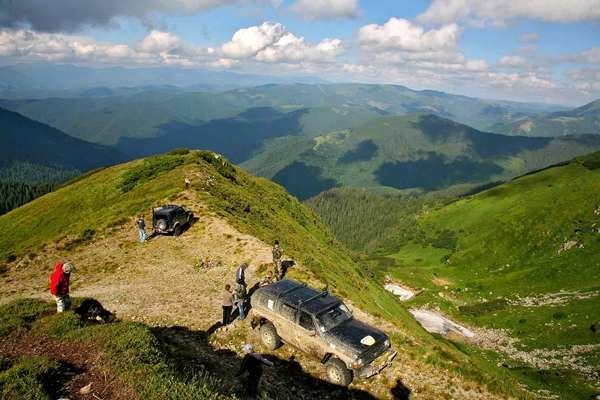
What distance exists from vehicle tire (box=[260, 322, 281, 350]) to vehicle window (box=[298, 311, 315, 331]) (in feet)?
6.97

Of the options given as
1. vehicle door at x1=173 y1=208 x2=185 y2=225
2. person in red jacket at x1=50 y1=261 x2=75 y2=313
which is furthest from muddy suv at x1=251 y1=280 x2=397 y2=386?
vehicle door at x1=173 y1=208 x2=185 y2=225

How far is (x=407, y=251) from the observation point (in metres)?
153

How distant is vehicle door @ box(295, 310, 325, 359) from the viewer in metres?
19.0

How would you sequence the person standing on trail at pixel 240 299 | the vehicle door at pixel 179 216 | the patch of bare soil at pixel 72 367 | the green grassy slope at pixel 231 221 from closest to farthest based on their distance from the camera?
the patch of bare soil at pixel 72 367, the person standing on trail at pixel 240 299, the green grassy slope at pixel 231 221, the vehicle door at pixel 179 216

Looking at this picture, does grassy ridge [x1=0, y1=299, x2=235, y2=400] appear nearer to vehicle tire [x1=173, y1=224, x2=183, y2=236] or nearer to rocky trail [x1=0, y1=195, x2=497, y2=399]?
rocky trail [x1=0, y1=195, x2=497, y2=399]

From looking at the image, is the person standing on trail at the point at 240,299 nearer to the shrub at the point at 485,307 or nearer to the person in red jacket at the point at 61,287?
the person in red jacket at the point at 61,287

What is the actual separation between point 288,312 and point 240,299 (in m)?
4.49

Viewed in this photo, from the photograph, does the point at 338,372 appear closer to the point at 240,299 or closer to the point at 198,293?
the point at 240,299

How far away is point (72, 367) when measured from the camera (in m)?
14.2

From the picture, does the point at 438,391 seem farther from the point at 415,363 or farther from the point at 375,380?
the point at 375,380

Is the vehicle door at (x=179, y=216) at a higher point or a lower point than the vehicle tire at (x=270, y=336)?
higher

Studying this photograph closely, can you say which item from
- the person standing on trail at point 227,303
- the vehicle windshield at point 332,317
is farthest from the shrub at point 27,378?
the vehicle windshield at point 332,317

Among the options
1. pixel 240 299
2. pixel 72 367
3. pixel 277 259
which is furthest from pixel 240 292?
pixel 72 367

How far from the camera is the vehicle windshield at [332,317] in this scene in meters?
19.0
